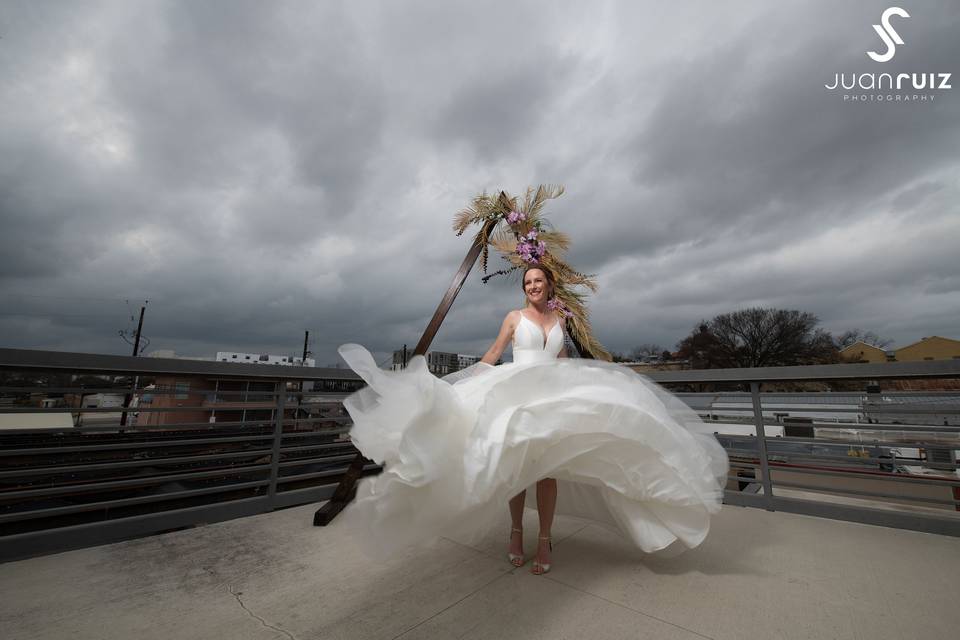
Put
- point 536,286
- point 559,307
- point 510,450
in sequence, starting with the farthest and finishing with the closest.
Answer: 1. point 559,307
2. point 536,286
3. point 510,450

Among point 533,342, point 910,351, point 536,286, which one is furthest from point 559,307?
point 910,351

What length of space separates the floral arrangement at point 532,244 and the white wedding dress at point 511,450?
92 centimetres

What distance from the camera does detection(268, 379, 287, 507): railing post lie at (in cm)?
302

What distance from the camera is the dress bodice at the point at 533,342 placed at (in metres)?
2.34

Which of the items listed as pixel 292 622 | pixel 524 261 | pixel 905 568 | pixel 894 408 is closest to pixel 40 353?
pixel 292 622

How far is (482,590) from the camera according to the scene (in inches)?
72.0

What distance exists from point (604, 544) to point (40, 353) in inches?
130

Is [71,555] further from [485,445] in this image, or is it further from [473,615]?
[485,445]

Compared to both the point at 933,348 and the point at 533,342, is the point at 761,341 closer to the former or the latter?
the point at 933,348

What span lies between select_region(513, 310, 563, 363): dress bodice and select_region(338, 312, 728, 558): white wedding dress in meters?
0.34

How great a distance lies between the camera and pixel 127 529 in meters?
2.39

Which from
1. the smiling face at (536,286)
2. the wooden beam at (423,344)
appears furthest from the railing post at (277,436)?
the smiling face at (536,286)

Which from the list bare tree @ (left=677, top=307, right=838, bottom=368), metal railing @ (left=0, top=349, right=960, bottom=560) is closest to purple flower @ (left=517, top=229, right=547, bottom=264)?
metal railing @ (left=0, top=349, right=960, bottom=560)

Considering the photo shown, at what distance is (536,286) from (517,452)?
119 cm
